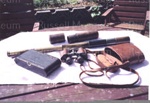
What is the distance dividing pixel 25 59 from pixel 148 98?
92cm

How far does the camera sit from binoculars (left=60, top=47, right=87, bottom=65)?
2.06m

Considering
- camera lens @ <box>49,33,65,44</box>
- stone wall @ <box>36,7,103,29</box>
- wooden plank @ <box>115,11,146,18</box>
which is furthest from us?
stone wall @ <box>36,7,103,29</box>

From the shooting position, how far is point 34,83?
184 centimetres

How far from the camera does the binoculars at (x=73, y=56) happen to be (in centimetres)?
206

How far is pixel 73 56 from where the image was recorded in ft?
6.91

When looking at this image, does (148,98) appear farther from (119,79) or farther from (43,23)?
(43,23)

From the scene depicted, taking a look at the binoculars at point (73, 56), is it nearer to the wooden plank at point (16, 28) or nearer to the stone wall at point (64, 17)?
the wooden plank at point (16, 28)

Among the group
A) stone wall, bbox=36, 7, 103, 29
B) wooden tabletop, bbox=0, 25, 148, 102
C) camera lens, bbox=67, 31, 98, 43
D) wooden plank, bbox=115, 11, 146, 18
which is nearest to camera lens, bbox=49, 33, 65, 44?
camera lens, bbox=67, 31, 98, 43

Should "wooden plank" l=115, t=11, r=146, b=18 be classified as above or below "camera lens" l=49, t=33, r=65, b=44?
below

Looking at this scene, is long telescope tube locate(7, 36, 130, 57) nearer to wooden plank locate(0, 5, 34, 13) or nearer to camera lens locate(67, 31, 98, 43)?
camera lens locate(67, 31, 98, 43)

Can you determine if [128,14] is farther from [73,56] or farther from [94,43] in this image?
[73,56]

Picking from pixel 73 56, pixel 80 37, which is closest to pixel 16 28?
pixel 80 37

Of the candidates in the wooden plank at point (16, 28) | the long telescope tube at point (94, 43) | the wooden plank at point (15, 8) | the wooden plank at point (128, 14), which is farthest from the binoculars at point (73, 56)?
the wooden plank at point (128, 14)

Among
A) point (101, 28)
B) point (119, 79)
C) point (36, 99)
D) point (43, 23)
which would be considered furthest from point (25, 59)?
point (43, 23)
